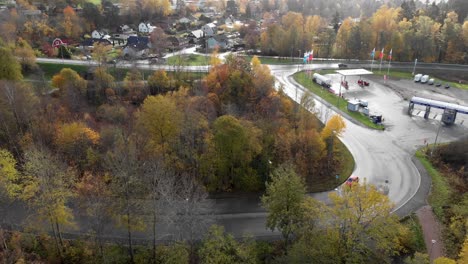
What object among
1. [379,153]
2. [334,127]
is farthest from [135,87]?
[379,153]

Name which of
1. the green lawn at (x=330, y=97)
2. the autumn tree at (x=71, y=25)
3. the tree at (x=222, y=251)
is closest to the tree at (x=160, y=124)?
the tree at (x=222, y=251)

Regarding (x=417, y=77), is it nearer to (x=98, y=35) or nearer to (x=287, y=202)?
(x=287, y=202)

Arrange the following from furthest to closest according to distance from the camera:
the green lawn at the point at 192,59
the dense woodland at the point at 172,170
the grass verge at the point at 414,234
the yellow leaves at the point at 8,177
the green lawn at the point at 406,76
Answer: the green lawn at the point at 192,59
the green lawn at the point at 406,76
the grass verge at the point at 414,234
the yellow leaves at the point at 8,177
the dense woodland at the point at 172,170

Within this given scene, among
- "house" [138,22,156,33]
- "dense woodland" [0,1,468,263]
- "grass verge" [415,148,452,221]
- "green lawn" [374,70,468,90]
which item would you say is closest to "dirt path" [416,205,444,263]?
"grass verge" [415,148,452,221]

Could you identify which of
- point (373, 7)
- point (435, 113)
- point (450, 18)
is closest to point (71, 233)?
point (435, 113)

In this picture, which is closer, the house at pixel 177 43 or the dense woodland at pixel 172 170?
the dense woodland at pixel 172 170

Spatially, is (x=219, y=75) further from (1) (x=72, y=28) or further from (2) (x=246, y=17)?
(2) (x=246, y=17)

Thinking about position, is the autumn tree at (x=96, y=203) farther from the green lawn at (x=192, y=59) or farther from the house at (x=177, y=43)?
the house at (x=177, y=43)
